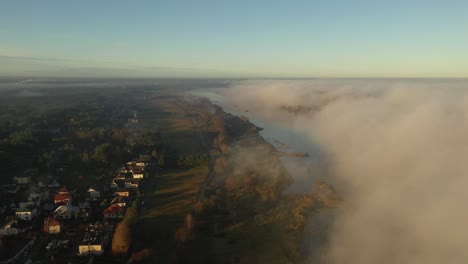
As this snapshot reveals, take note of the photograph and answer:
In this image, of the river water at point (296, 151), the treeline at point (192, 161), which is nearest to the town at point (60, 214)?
the treeline at point (192, 161)

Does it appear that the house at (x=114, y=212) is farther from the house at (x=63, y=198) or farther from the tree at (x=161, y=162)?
the tree at (x=161, y=162)

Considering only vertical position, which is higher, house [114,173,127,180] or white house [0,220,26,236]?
white house [0,220,26,236]

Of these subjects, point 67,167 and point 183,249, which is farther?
point 67,167

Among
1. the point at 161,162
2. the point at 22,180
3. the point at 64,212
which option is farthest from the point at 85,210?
the point at 161,162

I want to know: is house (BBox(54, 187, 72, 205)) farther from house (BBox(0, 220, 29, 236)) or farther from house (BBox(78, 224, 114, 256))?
house (BBox(78, 224, 114, 256))

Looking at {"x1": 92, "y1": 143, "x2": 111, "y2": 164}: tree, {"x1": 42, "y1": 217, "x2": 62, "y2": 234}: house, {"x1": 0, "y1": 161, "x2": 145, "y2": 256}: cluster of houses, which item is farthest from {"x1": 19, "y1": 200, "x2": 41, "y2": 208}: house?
{"x1": 92, "y1": 143, "x2": 111, "y2": 164}: tree

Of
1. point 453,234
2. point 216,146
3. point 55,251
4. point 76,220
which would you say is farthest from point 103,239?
point 216,146

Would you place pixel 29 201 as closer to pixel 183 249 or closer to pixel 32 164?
pixel 32 164
